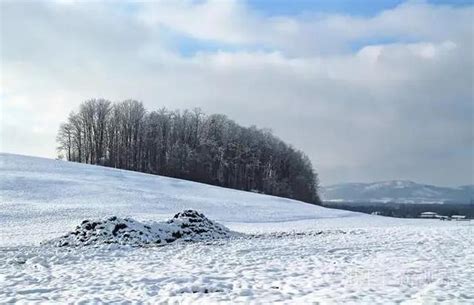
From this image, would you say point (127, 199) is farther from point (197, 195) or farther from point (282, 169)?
point (282, 169)

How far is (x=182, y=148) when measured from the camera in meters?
94.8

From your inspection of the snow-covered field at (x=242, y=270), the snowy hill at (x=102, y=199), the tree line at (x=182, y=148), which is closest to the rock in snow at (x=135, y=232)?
the snow-covered field at (x=242, y=270)

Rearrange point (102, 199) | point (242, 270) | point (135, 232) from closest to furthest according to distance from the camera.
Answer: point (242, 270) → point (135, 232) → point (102, 199)

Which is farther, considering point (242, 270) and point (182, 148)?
point (182, 148)

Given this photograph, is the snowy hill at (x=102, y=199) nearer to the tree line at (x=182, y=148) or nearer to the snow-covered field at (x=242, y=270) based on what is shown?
the snow-covered field at (x=242, y=270)

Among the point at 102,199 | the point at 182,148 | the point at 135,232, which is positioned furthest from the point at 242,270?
the point at 182,148

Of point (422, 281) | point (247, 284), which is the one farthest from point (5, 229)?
point (422, 281)

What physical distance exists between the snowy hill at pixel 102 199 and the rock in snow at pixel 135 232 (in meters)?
→ 6.58

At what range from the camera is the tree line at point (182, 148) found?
9612 cm

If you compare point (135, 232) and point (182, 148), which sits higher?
point (182, 148)

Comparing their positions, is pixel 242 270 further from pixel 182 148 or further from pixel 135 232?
pixel 182 148

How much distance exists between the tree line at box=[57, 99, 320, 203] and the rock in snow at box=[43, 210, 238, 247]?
6560cm

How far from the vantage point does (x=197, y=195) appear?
5428 centimetres

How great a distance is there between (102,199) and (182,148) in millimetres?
50523
